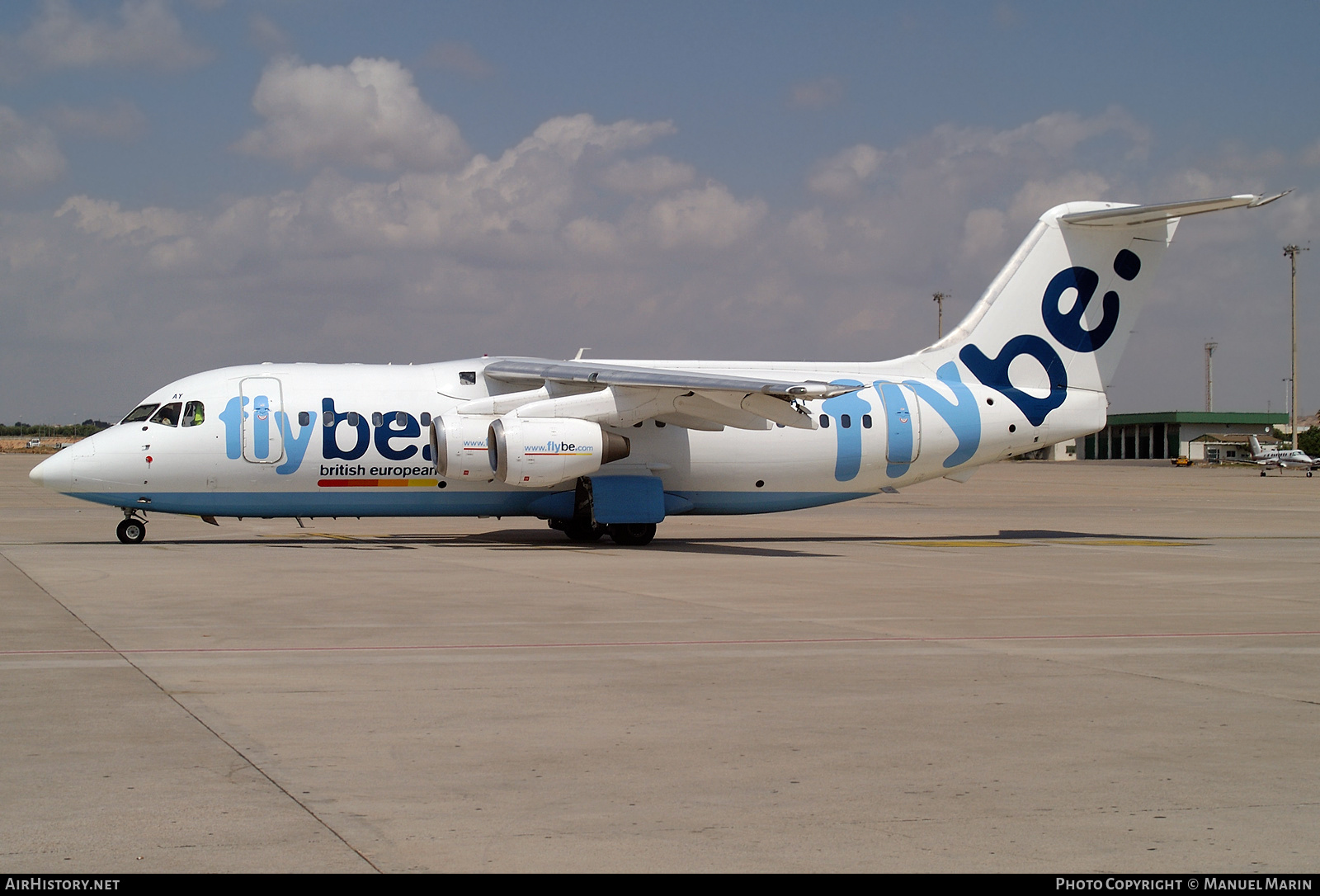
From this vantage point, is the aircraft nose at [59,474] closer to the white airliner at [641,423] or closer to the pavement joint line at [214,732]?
the white airliner at [641,423]

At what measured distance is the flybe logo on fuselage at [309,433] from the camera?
21.4 meters

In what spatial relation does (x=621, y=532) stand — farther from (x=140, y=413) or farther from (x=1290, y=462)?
(x=1290, y=462)

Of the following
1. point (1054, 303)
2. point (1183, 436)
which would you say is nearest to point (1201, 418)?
point (1183, 436)

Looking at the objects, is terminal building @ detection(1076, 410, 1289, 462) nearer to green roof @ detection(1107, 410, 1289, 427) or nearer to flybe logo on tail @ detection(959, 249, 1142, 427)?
green roof @ detection(1107, 410, 1289, 427)

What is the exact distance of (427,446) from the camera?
72.3 ft

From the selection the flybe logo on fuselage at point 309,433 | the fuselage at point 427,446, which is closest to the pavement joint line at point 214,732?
the fuselage at point 427,446

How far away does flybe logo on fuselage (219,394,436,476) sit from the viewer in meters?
21.4

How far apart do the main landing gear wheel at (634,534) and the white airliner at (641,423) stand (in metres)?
0.04

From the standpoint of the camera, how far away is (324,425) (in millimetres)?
21688
